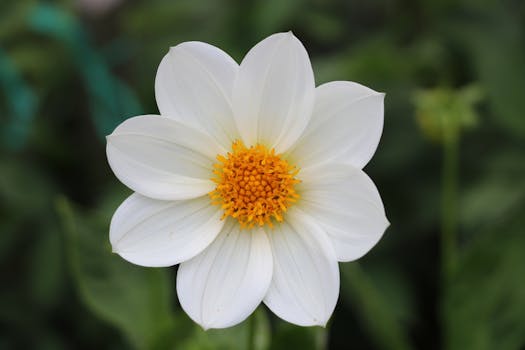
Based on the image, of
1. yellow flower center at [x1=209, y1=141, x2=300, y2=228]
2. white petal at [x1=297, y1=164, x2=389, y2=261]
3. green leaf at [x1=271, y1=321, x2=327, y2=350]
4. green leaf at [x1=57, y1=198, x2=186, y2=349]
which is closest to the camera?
white petal at [x1=297, y1=164, x2=389, y2=261]

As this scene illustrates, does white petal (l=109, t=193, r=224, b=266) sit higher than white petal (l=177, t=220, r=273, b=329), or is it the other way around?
white petal (l=109, t=193, r=224, b=266)

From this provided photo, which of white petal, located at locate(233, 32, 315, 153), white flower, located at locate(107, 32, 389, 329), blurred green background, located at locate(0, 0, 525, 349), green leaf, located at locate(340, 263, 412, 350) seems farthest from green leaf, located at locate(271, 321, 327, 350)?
white petal, located at locate(233, 32, 315, 153)

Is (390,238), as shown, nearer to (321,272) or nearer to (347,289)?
(347,289)

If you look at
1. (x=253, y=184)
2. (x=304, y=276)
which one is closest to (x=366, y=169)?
(x=253, y=184)

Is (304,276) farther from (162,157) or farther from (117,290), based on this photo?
(117,290)

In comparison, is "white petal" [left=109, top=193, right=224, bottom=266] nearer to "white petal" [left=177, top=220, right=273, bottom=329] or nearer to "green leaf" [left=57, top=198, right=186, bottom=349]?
"white petal" [left=177, top=220, right=273, bottom=329]

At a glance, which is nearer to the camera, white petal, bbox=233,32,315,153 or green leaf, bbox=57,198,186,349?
white petal, bbox=233,32,315,153

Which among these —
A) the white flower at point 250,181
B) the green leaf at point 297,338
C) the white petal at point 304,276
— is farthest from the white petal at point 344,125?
the green leaf at point 297,338
